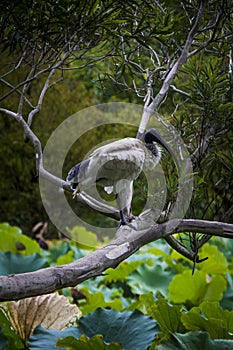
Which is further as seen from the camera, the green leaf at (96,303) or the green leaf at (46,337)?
the green leaf at (96,303)

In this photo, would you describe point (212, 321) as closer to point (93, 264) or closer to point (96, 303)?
point (93, 264)

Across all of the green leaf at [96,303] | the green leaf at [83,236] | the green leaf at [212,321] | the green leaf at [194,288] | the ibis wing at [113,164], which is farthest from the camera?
the green leaf at [83,236]

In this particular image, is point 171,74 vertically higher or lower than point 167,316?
higher

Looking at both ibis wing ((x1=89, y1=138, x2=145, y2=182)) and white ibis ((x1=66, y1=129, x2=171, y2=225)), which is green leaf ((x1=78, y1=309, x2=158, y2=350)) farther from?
ibis wing ((x1=89, y1=138, x2=145, y2=182))

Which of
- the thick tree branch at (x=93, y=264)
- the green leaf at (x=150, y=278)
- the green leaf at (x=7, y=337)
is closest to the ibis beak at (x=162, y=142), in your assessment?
the thick tree branch at (x=93, y=264)

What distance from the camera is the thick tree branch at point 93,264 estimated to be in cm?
138

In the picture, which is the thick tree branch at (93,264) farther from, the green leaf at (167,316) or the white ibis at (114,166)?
the green leaf at (167,316)

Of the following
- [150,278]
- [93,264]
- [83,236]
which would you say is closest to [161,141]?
[93,264]

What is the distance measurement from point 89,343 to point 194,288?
2132 mm

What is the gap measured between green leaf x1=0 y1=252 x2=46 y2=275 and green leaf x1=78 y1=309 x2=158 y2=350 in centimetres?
165

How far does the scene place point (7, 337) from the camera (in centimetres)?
246

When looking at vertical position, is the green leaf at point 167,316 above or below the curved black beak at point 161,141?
below

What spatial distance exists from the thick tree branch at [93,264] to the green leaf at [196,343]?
0.29 m

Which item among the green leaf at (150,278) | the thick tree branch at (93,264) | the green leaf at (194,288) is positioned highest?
the thick tree branch at (93,264)
